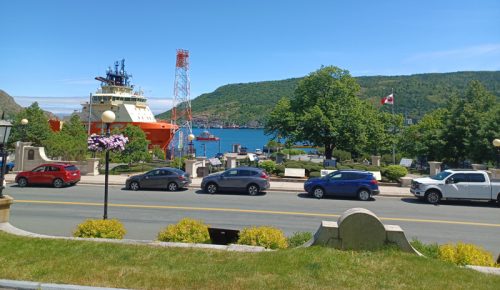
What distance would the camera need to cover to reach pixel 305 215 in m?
14.3

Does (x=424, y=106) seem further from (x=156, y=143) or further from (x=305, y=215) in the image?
(x=305, y=215)

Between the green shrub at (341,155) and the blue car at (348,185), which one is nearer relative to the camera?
the blue car at (348,185)

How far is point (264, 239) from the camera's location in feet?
25.0

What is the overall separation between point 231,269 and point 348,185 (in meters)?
13.6

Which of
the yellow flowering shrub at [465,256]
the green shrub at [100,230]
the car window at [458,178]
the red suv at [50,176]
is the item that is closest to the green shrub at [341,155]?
the car window at [458,178]

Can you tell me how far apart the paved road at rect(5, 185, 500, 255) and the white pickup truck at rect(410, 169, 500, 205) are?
20.6 inches

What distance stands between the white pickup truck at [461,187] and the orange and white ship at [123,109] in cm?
4108

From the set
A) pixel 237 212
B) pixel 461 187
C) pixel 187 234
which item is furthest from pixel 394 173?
pixel 187 234

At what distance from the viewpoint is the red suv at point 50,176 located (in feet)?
68.8

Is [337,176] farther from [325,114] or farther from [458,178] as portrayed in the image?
[325,114]

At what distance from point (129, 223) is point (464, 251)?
400 inches

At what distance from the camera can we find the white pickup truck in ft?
56.3

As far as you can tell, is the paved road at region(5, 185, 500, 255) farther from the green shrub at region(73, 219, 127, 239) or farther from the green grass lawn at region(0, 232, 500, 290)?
the green grass lawn at region(0, 232, 500, 290)

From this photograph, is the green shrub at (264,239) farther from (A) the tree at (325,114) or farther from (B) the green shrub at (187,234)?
(A) the tree at (325,114)
